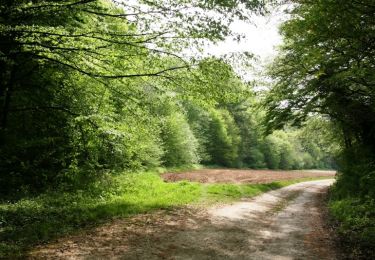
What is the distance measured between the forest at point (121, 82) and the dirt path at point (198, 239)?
1.10 meters

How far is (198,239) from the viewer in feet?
32.4

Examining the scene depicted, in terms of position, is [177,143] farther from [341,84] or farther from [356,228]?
[356,228]

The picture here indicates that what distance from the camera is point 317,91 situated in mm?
19844

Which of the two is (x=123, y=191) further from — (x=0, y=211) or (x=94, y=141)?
(x=0, y=211)

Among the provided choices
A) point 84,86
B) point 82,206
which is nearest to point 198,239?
point 82,206

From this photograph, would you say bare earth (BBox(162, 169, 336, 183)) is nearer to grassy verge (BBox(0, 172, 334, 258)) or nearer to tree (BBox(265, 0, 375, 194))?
grassy verge (BBox(0, 172, 334, 258))

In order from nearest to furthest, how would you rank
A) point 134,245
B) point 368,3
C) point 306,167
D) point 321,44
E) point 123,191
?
point 368,3 < point 134,245 < point 321,44 < point 123,191 < point 306,167

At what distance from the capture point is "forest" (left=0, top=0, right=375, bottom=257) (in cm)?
1005

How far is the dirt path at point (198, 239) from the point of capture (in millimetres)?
8242

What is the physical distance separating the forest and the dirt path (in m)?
1.10

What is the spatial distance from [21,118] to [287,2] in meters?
11.4

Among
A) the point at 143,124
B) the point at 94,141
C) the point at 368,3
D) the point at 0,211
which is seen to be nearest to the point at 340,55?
the point at 368,3

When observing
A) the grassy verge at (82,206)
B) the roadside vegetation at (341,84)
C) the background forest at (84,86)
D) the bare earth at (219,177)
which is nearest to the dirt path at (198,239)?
the grassy verge at (82,206)

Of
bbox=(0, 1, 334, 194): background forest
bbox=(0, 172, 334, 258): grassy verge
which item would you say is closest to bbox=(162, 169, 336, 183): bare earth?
bbox=(0, 172, 334, 258): grassy verge
